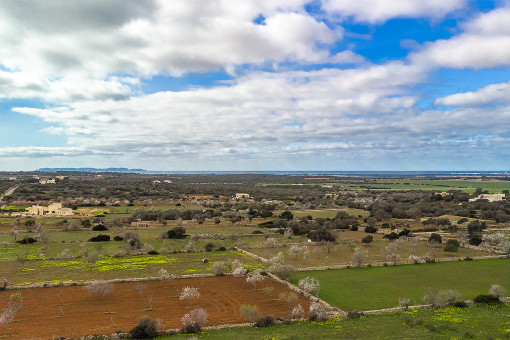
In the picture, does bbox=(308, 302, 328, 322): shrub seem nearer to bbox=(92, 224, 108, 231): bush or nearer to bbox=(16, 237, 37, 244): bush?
bbox=(16, 237, 37, 244): bush

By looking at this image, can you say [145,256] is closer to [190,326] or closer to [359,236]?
[190,326]

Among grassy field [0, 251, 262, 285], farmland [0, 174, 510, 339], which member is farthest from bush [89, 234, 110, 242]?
grassy field [0, 251, 262, 285]

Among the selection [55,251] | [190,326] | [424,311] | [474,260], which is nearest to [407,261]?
[474,260]

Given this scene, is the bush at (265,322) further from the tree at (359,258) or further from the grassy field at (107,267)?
the tree at (359,258)

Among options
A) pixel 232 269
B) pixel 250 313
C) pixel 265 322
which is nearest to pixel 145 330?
pixel 250 313

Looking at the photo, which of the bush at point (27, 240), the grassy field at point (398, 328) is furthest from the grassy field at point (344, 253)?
the bush at point (27, 240)
